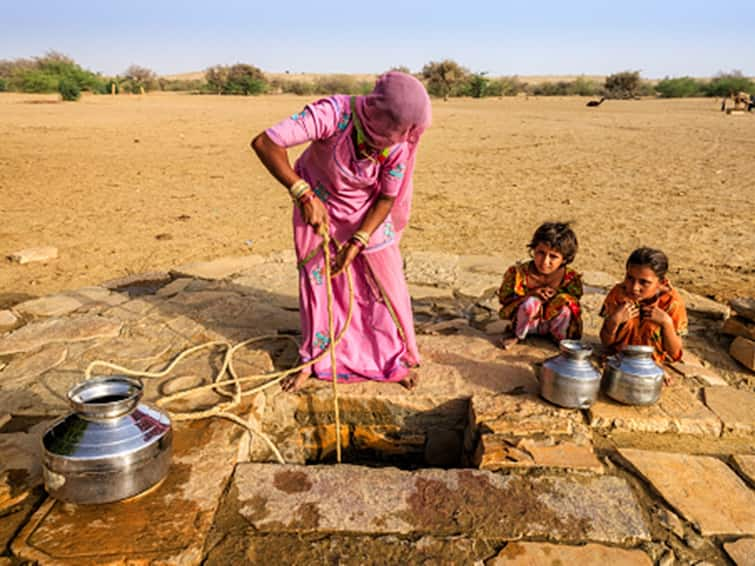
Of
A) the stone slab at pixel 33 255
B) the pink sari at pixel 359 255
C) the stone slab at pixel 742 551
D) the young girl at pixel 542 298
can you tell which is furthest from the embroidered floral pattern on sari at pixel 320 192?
the stone slab at pixel 33 255

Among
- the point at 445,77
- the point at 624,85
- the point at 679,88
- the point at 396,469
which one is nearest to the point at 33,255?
the point at 396,469

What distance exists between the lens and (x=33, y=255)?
5199 mm

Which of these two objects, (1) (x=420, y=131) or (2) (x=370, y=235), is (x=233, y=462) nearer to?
(2) (x=370, y=235)

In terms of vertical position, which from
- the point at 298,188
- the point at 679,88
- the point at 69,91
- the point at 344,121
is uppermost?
the point at 679,88

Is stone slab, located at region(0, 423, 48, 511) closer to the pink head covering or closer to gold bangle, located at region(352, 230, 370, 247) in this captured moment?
gold bangle, located at region(352, 230, 370, 247)

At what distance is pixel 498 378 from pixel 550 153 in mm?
9374

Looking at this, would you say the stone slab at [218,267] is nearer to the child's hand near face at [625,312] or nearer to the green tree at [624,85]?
the child's hand near face at [625,312]

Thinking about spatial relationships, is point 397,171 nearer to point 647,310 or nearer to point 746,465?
point 647,310

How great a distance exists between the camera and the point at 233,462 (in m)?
2.20

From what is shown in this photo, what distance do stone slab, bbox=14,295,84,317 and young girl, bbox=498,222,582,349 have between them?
2.85 m

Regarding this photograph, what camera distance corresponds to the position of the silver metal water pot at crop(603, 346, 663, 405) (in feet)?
8.54

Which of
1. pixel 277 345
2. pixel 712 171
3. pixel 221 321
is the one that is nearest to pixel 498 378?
pixel 277 345

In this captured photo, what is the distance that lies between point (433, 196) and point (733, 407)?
18.2 feet

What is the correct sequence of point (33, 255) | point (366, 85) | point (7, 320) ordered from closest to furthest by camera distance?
point (7, 320), point (33, 255), point (366, 85)
